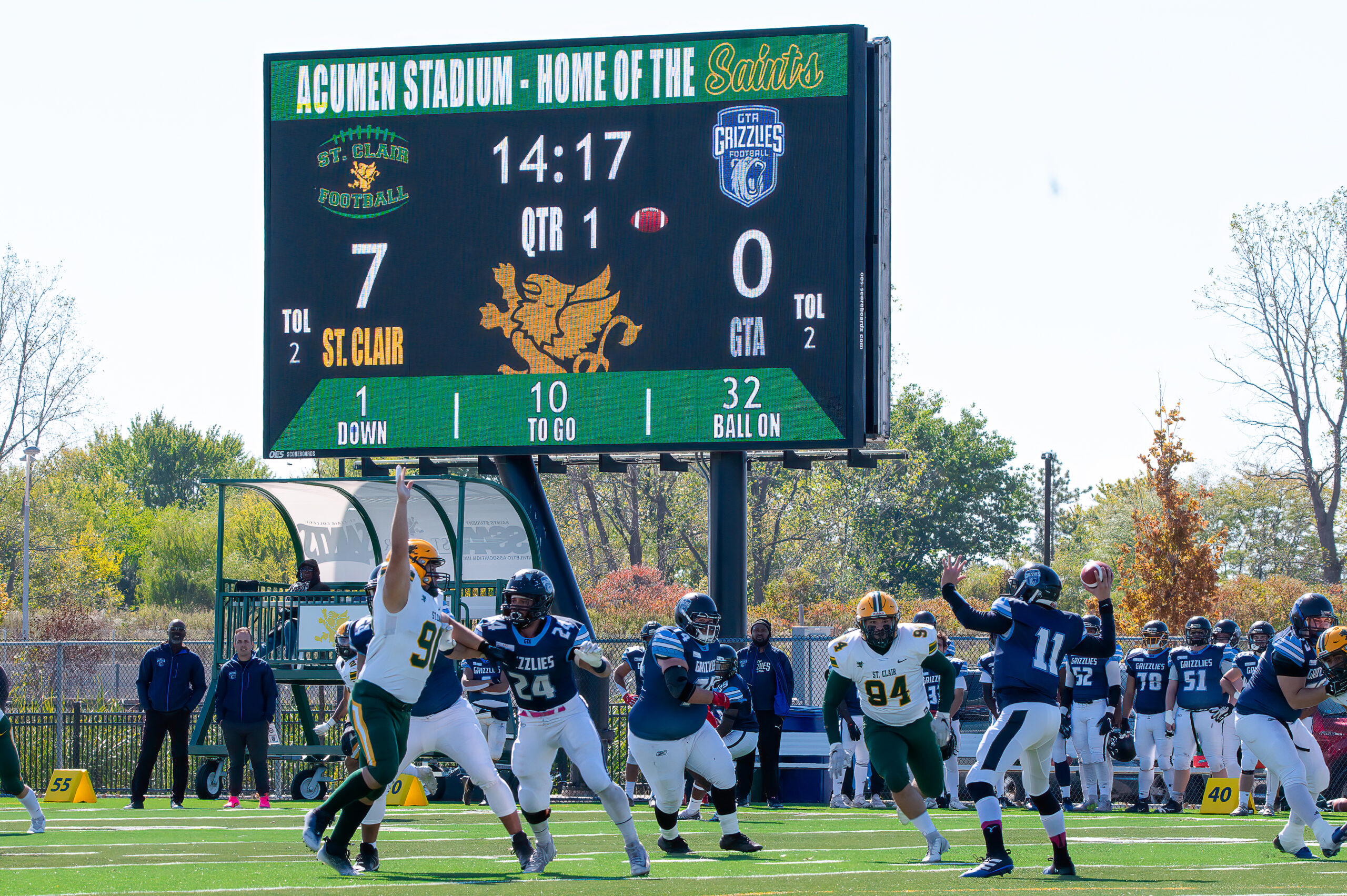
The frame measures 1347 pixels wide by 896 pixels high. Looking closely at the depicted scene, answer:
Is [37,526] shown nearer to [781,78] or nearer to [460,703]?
[781,78]

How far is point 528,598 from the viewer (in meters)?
8.73

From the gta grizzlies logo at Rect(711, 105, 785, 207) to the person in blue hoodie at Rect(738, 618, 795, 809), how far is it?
4.38 m

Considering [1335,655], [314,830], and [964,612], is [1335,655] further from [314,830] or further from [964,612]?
[314,830]

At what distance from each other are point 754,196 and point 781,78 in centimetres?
126

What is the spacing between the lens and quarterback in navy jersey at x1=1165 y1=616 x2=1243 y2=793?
1512 centimetres

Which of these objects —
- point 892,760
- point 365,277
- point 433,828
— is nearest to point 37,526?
point 365,277

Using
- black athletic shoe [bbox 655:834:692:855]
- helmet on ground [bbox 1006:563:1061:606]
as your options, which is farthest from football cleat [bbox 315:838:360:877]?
helmet on ground [bbox 1006:563:1061:606]

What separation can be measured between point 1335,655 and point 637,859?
13.5 feet

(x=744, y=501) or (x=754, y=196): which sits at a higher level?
(x=754, y=196)

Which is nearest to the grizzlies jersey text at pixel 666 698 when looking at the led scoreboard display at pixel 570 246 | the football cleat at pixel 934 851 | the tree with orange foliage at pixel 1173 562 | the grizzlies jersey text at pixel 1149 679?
the football cleat at pixel 934 851

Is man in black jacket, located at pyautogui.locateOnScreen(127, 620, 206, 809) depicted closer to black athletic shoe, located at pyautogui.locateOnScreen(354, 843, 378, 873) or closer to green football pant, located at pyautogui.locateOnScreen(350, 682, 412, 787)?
black athletic shoe, located at pyautogui.locateOnScreen(354, 843, 378, 873)

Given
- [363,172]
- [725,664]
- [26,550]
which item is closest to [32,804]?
[725,664]

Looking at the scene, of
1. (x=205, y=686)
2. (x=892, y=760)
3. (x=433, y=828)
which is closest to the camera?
(x=892, y=760)

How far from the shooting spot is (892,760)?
9.20 meters
